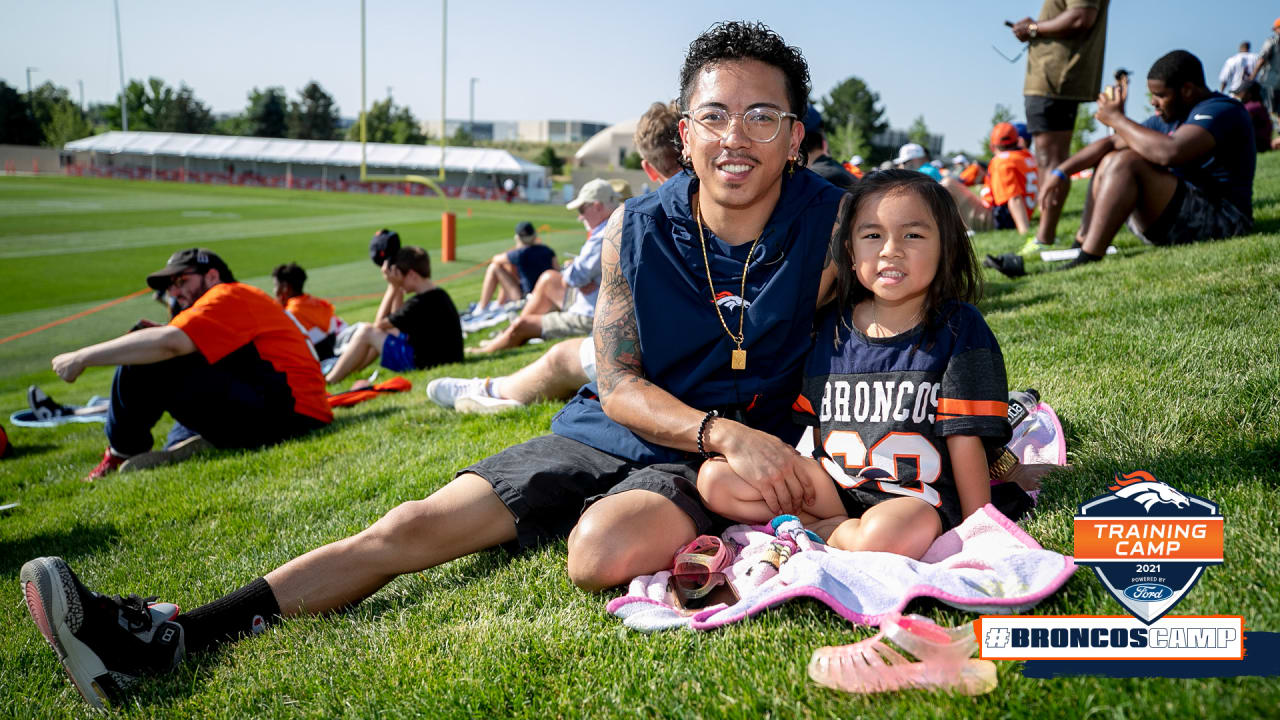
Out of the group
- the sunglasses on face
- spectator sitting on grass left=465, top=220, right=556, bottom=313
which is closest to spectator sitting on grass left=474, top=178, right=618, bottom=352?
spectator sitting on grass left=465, top=220, right=556, bottom=313

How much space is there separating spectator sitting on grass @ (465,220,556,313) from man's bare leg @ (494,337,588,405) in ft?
21.8

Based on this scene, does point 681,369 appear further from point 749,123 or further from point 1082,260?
point 1082,260

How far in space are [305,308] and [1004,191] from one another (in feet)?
26.6

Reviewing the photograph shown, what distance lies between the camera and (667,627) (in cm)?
230

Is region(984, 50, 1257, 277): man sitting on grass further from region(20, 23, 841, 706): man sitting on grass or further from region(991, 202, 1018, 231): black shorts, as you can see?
region(991, 202, 1018, 231): black shorts

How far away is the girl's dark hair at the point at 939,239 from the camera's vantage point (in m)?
2.69

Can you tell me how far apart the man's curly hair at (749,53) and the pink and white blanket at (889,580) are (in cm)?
149

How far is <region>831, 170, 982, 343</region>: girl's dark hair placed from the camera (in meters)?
2.69

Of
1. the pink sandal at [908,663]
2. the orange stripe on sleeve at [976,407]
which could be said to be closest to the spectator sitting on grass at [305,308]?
the orange stripe on sleeve at [976,407]

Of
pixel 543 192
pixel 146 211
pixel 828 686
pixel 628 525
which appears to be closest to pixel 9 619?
pixel 628 525

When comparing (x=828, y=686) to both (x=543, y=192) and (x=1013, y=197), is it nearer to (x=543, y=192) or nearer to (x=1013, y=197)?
(x=1013, y=197)

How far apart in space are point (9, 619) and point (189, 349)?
2.18 m

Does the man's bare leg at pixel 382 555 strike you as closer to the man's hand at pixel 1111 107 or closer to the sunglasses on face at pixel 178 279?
the sunglasses on face at pixel 178 279

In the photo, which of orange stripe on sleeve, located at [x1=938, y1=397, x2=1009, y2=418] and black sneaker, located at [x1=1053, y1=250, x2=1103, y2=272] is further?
black sneaker, located at [x1=1053, y1=250, x2=1103, y2=272]
